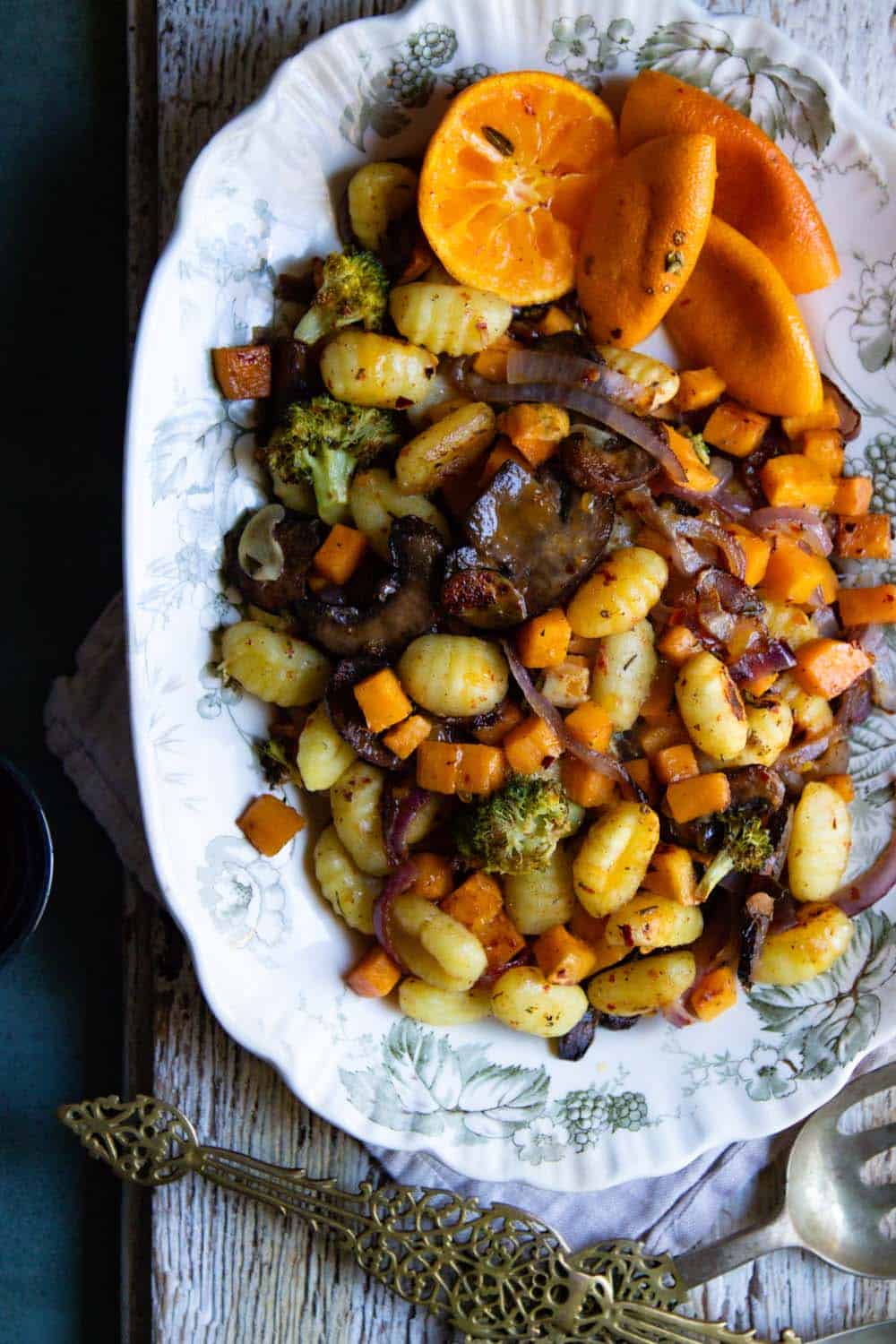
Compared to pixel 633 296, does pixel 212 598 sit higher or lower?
lower

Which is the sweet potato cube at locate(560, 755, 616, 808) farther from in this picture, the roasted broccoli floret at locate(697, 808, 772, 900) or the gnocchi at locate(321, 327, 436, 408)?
the gnocchi at locate(321, 327, 436, 408)

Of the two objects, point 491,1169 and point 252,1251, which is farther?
point 252,1251

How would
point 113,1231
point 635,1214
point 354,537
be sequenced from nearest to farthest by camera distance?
point 354,537 → point 635,1214 → point 113,1231

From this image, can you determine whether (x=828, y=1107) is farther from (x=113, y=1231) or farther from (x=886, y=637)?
(x=113, y=1231)

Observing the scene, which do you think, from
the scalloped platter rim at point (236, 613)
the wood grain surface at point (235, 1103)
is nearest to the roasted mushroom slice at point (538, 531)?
the scalloped platter rim at point (236, 613)

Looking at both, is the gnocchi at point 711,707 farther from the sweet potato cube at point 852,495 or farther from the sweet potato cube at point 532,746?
the sweet potato cube at point 852,495

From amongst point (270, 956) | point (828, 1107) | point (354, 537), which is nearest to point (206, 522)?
point (354, 537)
